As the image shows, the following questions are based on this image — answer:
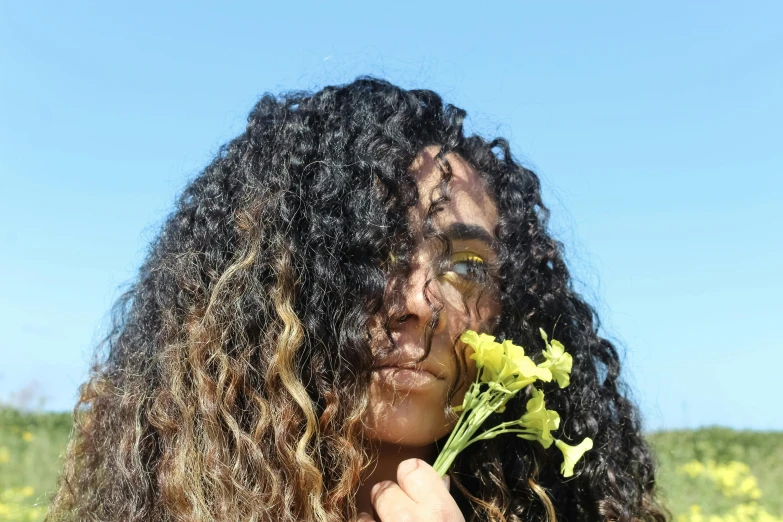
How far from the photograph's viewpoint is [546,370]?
5.78 feet

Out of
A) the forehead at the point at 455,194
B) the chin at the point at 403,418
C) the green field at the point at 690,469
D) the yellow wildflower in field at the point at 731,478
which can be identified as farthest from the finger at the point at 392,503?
the yellow wildflower in field at the point at 731,478

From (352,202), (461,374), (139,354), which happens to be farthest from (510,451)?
(139,354)

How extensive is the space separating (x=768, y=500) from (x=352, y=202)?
13.7 ft

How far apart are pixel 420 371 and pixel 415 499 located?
1.01 ft

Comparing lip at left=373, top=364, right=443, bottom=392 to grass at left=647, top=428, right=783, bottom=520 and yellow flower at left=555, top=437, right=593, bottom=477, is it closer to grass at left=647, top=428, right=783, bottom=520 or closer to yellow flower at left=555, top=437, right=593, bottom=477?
yellow flower at left=555, top=437, right=593, bottom=477

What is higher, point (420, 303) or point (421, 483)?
point (420, 303)

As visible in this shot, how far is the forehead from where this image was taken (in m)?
1.91

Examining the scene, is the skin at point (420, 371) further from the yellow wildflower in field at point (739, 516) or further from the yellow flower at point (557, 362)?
the yellow wildflower in field at point (739, 516)

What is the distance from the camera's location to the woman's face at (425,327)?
5.86 ft

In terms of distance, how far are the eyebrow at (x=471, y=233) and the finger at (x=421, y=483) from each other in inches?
23.6

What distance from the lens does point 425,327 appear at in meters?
1.77

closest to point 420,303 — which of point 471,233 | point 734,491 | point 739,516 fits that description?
point 471,233

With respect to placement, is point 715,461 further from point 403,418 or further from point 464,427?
point 403,418

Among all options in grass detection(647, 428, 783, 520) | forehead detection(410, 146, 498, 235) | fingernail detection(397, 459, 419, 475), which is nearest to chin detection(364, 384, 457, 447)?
fingernail detection(397, 459, 419, 475)
